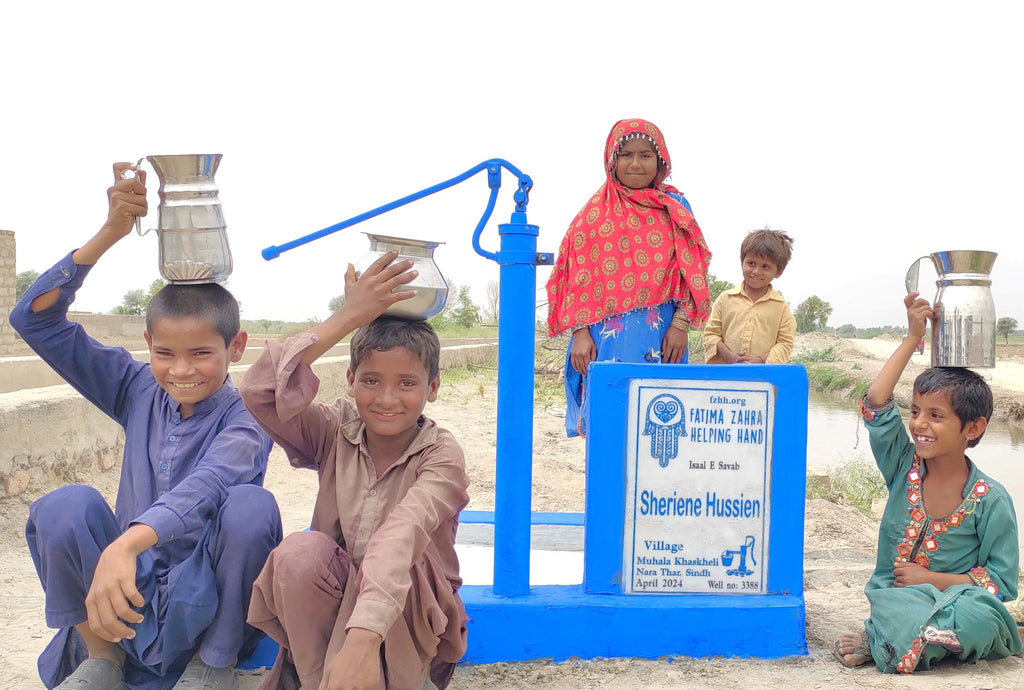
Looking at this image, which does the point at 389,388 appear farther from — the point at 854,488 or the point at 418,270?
the point at 854,488

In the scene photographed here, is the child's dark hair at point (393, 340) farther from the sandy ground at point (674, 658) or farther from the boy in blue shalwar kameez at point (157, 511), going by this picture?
the sandy ground at point (674, 658)

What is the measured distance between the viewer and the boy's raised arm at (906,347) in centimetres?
282

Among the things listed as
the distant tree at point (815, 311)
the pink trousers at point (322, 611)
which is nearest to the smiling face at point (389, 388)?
the pink trousers at point (322, 611)

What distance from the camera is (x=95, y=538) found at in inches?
88.0

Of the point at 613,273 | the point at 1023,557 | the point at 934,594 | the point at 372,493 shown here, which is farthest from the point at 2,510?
the point at 1023,557

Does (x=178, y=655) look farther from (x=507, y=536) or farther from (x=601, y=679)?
(x=601, y=679)

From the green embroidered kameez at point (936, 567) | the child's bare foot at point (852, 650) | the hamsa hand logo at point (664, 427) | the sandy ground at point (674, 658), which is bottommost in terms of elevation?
the sandy ground at point (674, 658)

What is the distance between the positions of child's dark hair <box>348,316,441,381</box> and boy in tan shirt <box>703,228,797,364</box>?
1967 mm

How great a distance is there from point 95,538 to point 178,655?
387 millimetres

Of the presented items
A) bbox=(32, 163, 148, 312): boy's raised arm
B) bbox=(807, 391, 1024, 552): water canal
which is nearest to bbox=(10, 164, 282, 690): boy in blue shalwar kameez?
bbox=(32, 163, 148, 312): boy's raised arm

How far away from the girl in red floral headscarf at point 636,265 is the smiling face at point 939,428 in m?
0.95

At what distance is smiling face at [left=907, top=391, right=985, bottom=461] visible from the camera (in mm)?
2795

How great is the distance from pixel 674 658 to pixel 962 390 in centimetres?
128

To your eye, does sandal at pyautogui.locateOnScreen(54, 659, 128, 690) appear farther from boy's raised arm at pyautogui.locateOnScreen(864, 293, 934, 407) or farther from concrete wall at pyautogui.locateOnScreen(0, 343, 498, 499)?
boy's raised arm at pyautogui.locateOnScreen(864, 293, 934, 407)
